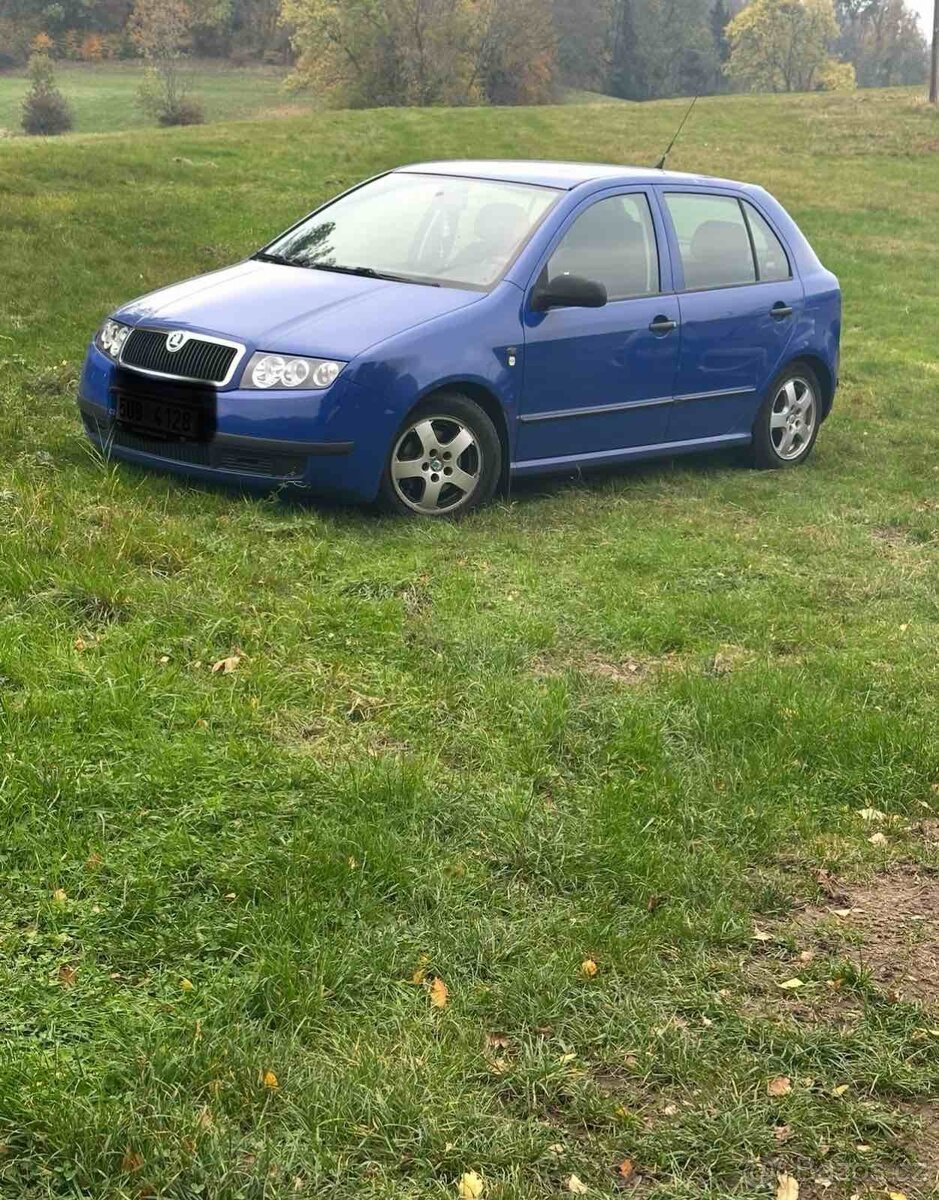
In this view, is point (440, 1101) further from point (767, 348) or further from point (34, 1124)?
point (767, 348)

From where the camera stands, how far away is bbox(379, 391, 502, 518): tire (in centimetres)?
612

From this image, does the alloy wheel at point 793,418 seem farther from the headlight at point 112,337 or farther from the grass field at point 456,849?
the headlight at point 112,337

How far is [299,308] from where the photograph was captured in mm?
6195

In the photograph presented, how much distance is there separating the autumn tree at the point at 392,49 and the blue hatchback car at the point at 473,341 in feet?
135

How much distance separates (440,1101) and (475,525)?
13.0 ft

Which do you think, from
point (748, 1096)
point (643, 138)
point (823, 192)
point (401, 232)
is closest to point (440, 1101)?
point (748, 1096)

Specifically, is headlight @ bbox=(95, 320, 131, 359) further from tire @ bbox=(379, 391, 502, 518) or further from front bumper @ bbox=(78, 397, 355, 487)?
tire @ bbox=(379, 391, 502, 518)

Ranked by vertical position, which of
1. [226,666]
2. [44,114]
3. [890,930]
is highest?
[44,114]

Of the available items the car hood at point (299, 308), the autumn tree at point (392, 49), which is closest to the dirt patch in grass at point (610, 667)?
the car hood at point (299, 308)

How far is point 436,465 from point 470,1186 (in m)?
4.19

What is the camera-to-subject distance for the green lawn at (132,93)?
163 feet

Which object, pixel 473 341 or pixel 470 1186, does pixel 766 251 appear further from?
pixel 470 1186

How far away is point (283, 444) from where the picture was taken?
19.0ft

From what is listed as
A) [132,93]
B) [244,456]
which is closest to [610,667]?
[244,456]
